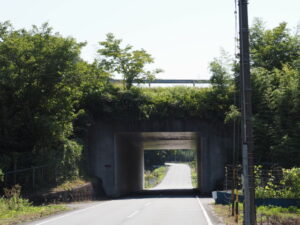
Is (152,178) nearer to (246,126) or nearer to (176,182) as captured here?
(176,182)

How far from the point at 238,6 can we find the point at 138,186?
4332cm

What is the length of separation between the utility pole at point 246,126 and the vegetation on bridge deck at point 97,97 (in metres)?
14.6

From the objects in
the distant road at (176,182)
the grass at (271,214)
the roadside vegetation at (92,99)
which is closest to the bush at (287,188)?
the grass at (271,214)

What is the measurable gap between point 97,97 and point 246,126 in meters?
24.3

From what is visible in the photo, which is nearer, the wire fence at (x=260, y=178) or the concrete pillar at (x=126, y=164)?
the wire fence at (x=260, y=178)

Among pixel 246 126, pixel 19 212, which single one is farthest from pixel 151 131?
pixel 246 126

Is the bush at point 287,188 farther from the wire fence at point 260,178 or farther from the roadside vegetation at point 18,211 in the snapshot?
the roadside vegetation at point 18,211

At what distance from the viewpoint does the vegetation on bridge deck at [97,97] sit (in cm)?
2445

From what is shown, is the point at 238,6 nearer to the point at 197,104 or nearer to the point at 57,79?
the point at 57,79

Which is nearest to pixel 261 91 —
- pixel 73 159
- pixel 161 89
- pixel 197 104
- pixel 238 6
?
pixel 197 104

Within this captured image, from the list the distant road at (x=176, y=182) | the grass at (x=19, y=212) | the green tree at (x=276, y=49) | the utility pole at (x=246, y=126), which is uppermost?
the green tree at (x=276, y=49)

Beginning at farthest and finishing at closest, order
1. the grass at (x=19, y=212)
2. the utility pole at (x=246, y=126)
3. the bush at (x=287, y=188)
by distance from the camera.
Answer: the bush at (x=287, y=188) < the grass at (x=19, y=212) < the utility pole at (x=246, y=126)

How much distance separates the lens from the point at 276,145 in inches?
1137

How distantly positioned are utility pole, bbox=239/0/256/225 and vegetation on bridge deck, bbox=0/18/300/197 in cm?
1464
